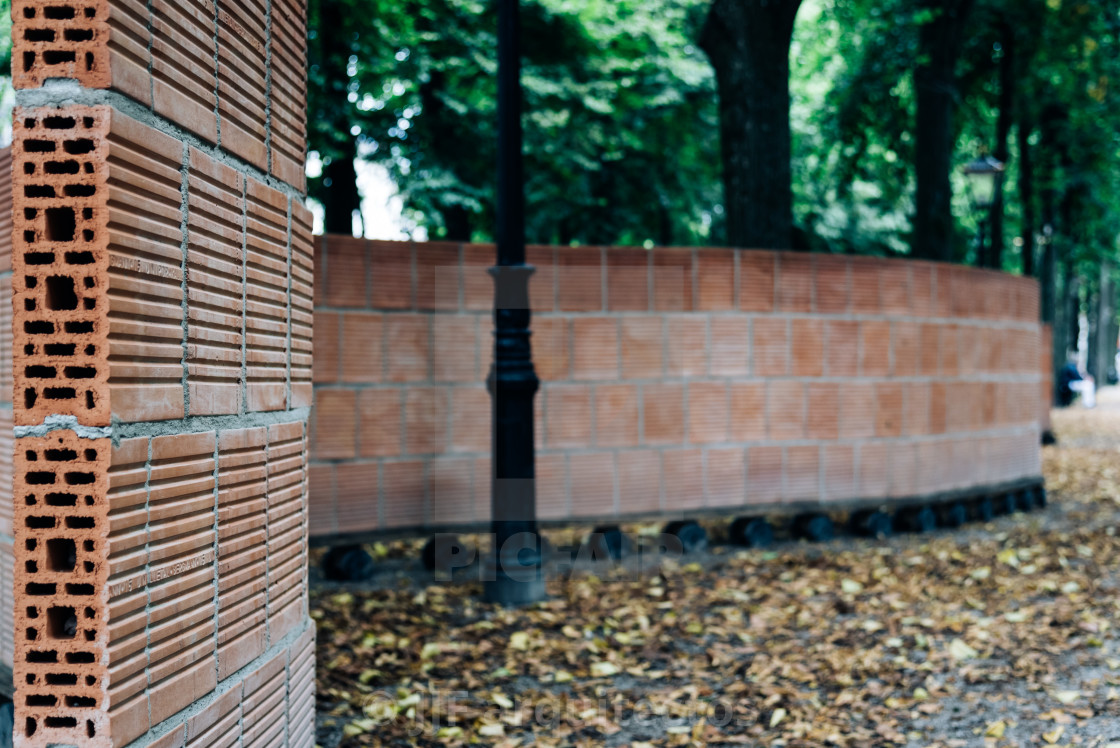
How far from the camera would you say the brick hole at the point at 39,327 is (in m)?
1.67

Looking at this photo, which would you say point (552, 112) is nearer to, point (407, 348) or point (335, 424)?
point (407, 348)

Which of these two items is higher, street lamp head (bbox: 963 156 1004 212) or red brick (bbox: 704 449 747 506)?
street lamp head (bbox: 963 156 1004 212)

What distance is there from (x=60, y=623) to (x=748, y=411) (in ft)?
20.4

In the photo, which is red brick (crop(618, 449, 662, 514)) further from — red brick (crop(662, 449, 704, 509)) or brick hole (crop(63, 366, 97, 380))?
brick hole (crop(63, 366, 97, 380))

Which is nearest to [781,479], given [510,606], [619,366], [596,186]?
[619,366]

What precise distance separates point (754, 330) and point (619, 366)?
1.14 meters

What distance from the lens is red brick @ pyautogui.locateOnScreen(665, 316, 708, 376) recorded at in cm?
727

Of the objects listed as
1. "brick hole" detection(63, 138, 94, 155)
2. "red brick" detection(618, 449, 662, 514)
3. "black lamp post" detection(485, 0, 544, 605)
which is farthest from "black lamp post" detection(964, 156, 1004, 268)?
"brick hole" detection(63, 138, 94, 155)

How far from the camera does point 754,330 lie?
24.6 feet

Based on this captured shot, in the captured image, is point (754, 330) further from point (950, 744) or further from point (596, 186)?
point (596, 186)

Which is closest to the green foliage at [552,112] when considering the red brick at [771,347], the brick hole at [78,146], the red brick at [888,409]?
the red brick at [771,347]

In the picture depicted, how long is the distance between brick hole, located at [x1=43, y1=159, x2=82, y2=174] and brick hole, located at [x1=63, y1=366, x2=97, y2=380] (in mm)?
331

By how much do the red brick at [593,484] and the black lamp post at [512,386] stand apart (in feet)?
3.72

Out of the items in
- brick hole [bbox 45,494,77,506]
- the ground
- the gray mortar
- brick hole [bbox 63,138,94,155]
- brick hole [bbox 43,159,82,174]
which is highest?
the gray mortar
